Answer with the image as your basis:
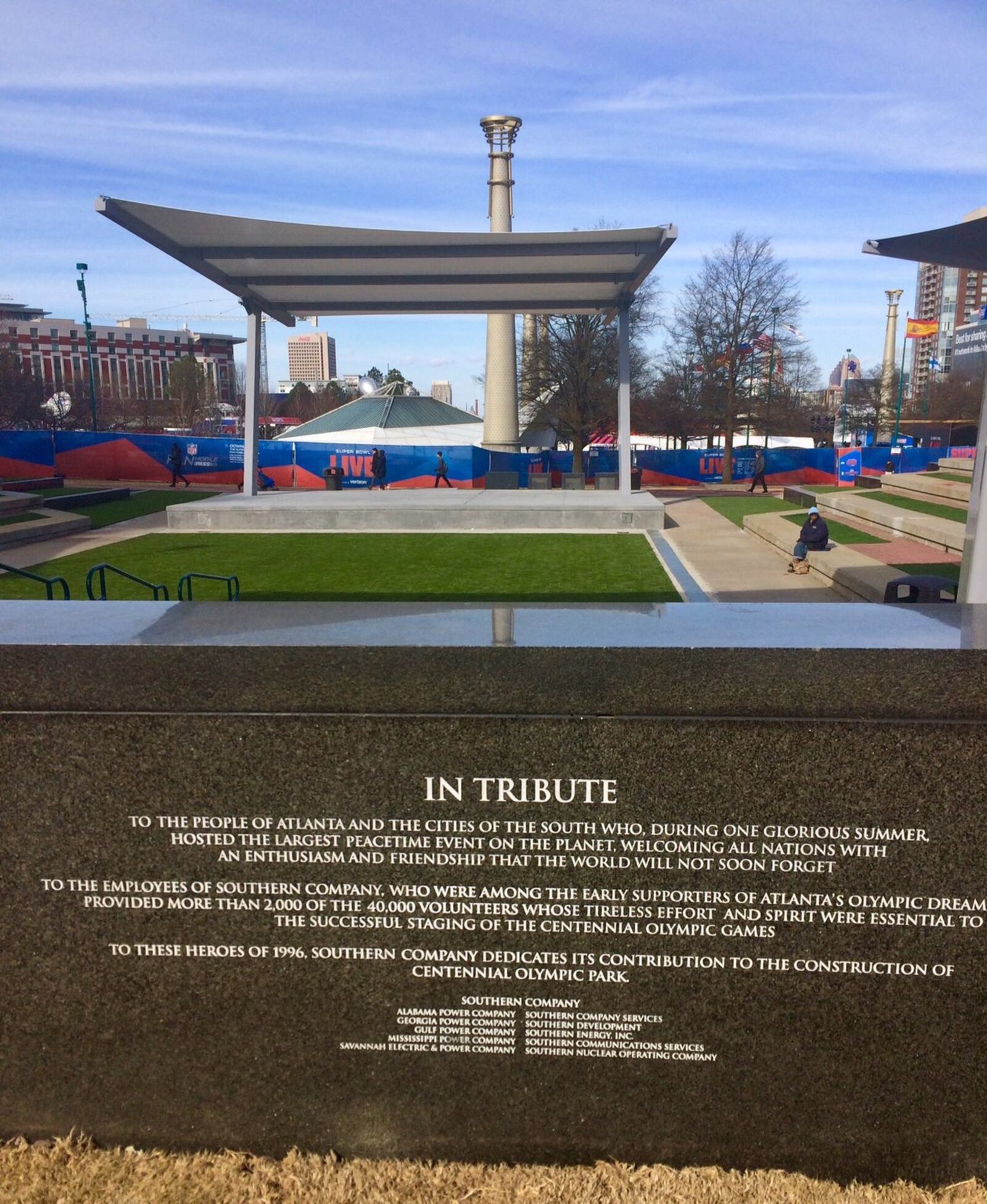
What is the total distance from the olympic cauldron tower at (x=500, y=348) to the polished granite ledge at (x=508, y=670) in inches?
1898

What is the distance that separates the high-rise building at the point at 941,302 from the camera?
130 metres

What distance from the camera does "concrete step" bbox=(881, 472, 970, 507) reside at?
2292 cm

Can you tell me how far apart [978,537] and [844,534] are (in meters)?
14.0

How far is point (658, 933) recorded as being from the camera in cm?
273

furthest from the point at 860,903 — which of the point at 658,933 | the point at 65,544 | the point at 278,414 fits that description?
the point at 278,414

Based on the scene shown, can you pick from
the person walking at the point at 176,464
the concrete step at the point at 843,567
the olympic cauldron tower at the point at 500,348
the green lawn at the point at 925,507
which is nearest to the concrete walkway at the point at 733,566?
the concrete step at the point at 843,567

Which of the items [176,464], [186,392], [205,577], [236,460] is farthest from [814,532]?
[186,392]

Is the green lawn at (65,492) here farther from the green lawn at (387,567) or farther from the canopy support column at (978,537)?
the canopy support column at (978,537)

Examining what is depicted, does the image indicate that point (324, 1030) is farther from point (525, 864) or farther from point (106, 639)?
point (106, 639)

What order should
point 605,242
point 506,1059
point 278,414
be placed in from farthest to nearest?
point 278,414 → point 605,242 → point 506,1059

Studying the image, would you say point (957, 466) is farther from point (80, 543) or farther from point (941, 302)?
point (941, 302)

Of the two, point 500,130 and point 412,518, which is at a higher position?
point 500,130

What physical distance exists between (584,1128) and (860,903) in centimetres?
108

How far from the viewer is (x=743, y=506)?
2814 cm
